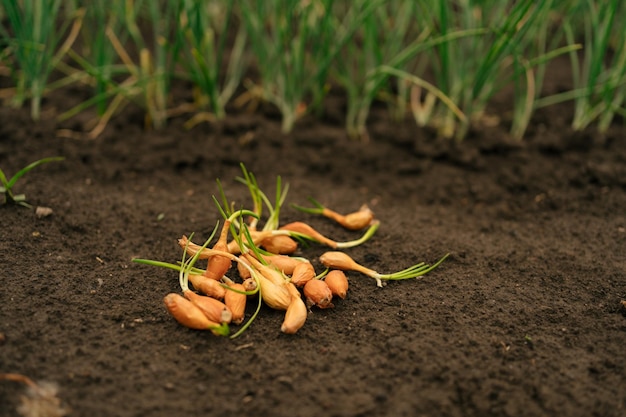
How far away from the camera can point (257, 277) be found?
1657 millimetres

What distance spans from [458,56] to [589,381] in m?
1.61

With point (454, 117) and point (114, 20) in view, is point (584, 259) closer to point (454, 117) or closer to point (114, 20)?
point (454, 117)

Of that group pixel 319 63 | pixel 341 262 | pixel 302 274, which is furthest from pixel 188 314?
pixel 319 63

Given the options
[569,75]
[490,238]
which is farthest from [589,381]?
[569,75]

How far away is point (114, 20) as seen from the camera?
9.44ft

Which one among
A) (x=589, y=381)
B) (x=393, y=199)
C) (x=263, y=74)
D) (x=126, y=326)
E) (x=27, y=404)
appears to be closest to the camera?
(x=27, y=404)

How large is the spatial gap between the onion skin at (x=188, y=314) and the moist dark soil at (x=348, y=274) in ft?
0.17

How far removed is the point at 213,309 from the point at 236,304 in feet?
0.23

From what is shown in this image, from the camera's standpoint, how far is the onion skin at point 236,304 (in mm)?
1588

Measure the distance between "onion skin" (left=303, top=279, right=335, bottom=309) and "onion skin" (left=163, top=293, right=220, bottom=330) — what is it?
26cm

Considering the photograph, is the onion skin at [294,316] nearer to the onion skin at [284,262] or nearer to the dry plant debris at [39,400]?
the onion skin at [284,262]

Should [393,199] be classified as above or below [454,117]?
below

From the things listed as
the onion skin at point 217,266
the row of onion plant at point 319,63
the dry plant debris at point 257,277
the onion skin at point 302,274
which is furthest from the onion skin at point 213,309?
the row of onion plant at point 319,63

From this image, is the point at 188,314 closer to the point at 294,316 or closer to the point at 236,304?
the point at 236,304
